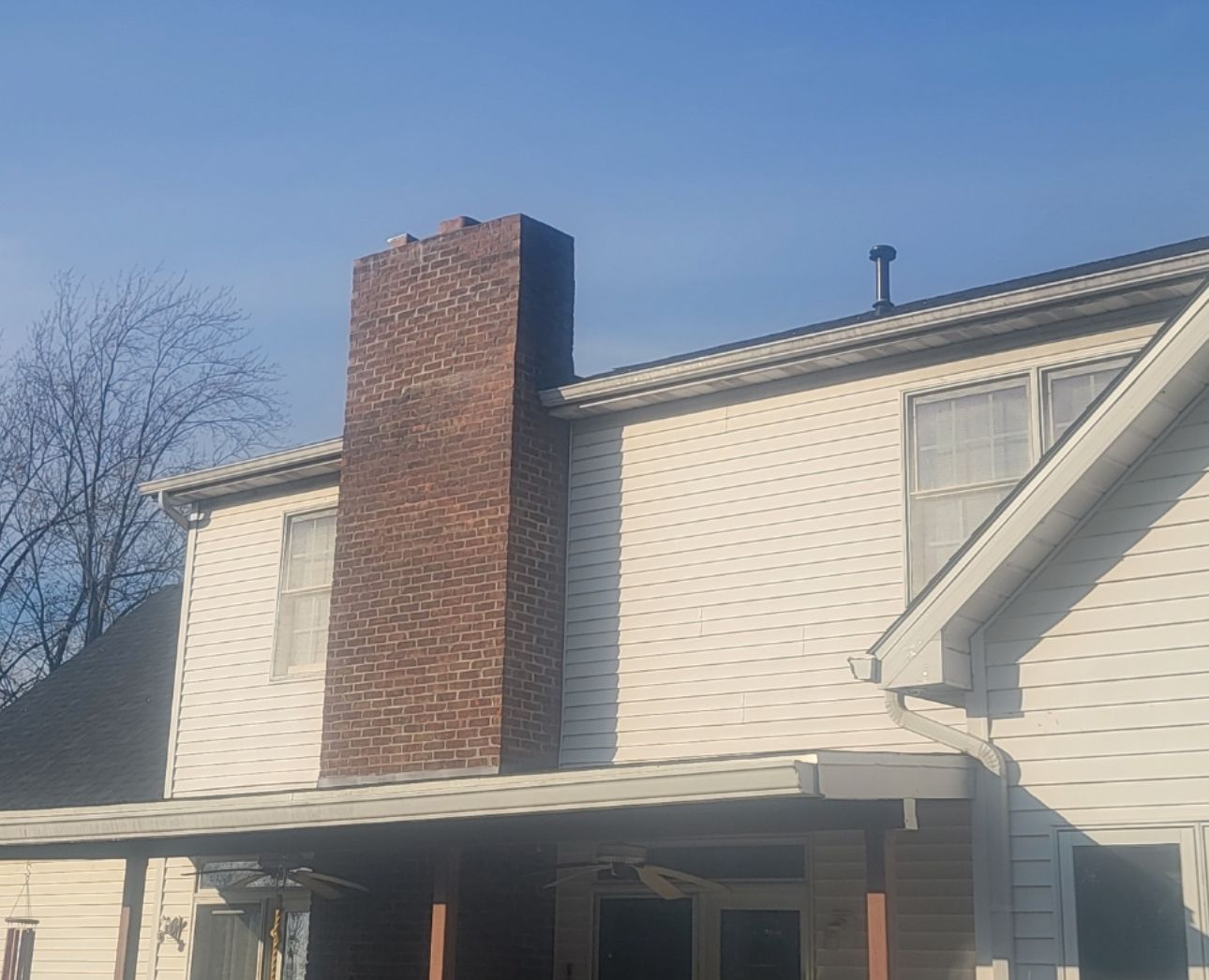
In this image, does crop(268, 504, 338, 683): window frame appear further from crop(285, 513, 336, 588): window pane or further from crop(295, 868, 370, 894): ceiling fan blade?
crop(295, 868, 370, 894): ceiling fan blade

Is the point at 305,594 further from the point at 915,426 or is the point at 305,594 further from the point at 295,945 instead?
the point at 915,426

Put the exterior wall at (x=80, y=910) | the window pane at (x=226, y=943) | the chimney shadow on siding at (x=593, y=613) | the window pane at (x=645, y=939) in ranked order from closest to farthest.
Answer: the window pane at (x=645, y=939) < the chimney shadow on siding at (x=593, y=613) < the window pane at (x=226, y=943) < the exterior wall at (x=80, y=910)

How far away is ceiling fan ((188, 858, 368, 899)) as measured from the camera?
12.3m

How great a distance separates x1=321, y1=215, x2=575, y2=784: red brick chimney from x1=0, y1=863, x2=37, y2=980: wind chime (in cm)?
560

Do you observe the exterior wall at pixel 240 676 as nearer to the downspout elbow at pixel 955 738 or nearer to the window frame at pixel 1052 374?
the downspout elbow at pixel 955 738

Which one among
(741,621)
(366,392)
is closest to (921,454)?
(741,621)

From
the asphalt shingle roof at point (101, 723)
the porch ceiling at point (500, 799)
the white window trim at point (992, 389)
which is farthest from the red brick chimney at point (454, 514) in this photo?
the asphalt shingle roof at point (101, 723)

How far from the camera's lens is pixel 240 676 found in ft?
47.7

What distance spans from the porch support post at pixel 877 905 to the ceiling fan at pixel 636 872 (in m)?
2.11

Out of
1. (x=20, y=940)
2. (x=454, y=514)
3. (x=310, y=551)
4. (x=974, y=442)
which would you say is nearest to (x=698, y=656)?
(x=454, y=514)

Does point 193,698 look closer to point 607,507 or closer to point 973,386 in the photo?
point 607,507

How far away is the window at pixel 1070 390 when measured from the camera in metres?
10.3

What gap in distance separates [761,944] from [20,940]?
29.3 ft

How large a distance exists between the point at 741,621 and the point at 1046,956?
3362 mm
